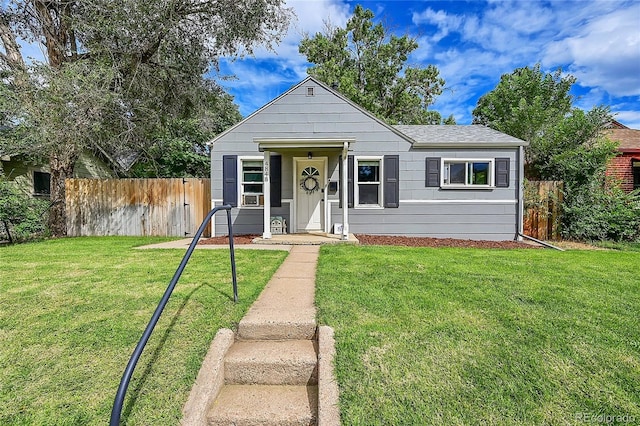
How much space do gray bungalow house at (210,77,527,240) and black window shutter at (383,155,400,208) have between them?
3 centimetres

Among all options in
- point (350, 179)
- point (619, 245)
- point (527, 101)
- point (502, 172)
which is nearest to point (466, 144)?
point (502, 172)

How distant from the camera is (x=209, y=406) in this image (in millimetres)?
2008

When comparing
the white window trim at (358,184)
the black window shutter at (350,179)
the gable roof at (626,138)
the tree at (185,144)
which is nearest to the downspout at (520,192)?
the white window trim at (358,184)

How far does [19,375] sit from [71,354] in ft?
0.96

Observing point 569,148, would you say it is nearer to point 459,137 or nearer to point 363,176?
point 459,137

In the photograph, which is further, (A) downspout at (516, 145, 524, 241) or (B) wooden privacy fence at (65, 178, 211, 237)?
(B) wooden privacy fence at (65, 178, 211, 237)

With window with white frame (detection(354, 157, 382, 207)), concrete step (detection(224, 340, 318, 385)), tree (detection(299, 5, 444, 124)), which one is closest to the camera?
concrete step (detection(224, 340, 318, 385))

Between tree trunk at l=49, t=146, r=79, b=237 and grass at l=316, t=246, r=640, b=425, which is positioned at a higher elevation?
tree trunk at l=49, t=146, r=79, b=237

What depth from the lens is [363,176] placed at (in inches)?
349

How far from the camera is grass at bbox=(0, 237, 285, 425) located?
189 cm

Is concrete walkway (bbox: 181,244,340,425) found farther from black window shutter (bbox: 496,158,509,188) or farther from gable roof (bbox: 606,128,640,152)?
gable roof (bbox: 606,128,640,152)

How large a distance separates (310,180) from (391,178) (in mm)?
2369

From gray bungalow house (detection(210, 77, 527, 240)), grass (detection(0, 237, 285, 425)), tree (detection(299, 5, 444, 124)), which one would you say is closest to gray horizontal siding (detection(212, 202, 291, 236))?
gray bungalow house (detection(210, 77, 527, 240))

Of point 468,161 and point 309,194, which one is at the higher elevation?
point 468,161
